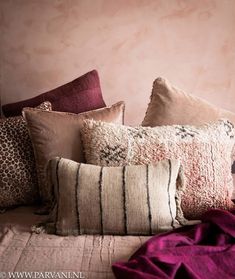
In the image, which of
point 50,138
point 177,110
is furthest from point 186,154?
point 50,138

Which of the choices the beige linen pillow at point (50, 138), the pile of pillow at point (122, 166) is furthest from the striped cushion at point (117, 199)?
the beige linen pillow at point (50, 138)

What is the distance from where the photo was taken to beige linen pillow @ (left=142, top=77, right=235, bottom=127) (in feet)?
4.36

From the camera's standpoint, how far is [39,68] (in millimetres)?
1741

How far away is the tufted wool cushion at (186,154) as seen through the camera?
1.18 m

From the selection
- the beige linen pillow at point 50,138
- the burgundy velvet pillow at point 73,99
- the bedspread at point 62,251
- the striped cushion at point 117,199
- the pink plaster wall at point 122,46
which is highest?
the pink plaster wall at point 122,46

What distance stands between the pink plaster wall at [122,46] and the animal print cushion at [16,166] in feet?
1.71

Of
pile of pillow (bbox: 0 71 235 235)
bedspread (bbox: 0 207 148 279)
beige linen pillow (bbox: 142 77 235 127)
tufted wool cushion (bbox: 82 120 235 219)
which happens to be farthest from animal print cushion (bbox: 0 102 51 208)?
beige linen pillow (bbox: 142 77 235 127)

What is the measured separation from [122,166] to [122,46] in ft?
2.53

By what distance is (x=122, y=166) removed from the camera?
118 centimetres

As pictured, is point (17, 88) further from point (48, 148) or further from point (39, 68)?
point (48, 148)

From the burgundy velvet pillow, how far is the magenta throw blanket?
0.68 m

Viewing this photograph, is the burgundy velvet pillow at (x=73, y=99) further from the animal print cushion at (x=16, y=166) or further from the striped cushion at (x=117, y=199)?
the striped cushion at (x=117, y=199)

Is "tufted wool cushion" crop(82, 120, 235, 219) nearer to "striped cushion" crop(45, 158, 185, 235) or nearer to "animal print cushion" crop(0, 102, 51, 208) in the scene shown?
"striped cushion" crop(45, 158, 185, 235)

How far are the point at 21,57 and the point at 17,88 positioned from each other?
161 millimetres
